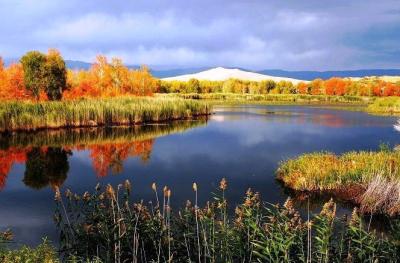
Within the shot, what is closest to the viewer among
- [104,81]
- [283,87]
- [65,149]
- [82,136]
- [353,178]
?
[353,178]

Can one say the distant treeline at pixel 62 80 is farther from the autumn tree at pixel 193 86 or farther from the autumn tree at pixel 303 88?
the autumn tree at pixel 303 88

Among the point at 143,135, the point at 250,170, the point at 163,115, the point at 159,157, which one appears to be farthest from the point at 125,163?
the point at 163,115

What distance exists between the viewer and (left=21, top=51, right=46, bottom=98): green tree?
29906mm

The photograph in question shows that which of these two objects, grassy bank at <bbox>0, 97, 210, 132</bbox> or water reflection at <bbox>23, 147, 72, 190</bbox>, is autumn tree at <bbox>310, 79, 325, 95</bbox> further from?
water reflection at <bbox>23, 147, 72, 190</bbox>

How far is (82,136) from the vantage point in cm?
2267

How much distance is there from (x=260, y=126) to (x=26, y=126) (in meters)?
17.6

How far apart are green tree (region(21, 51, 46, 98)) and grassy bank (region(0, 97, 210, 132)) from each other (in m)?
4.97

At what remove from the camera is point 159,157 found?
58.4 feet

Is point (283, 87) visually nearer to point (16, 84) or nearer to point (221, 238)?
point (16, 84)

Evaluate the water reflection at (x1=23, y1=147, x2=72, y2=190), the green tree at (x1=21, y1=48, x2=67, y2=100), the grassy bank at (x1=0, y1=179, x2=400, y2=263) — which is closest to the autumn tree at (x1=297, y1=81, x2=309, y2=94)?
the green tree at (x1=21, y1=48, x2=67, y2=100)

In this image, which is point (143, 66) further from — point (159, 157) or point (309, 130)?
point (159, 157)

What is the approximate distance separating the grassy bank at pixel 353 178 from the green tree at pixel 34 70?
24.1 m

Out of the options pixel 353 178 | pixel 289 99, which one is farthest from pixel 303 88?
pixel 353 178

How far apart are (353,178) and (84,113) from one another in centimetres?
1973
